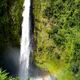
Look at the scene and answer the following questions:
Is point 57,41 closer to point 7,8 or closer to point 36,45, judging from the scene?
point 36,45

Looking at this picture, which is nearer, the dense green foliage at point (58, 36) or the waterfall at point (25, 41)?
the dense green foliage at point (58, 36)

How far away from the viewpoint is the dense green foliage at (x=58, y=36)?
19.5 m

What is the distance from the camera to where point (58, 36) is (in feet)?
66.2

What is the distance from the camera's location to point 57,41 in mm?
20219

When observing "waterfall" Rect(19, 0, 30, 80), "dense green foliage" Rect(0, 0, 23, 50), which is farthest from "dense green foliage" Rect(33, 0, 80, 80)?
"dense green foliage" Rect(0, 0, 23, 50)

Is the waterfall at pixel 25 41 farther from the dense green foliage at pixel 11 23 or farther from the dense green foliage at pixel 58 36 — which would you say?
the dense green foliage at pixel 58 36

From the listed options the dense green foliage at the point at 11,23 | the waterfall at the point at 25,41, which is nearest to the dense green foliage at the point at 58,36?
the waterfall at the point at 25,41

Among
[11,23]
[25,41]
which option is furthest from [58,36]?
[11,23]

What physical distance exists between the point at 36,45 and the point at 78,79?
10.3ft

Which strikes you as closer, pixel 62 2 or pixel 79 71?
pixel 79 71

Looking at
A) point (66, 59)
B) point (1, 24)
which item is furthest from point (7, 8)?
point (66, 59)

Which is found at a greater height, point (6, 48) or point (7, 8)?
point (7, 8)

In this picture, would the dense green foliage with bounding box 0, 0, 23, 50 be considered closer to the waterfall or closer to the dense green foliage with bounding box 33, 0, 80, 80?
the waterfall

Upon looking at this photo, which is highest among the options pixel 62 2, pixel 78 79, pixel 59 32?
pixel 62 2
